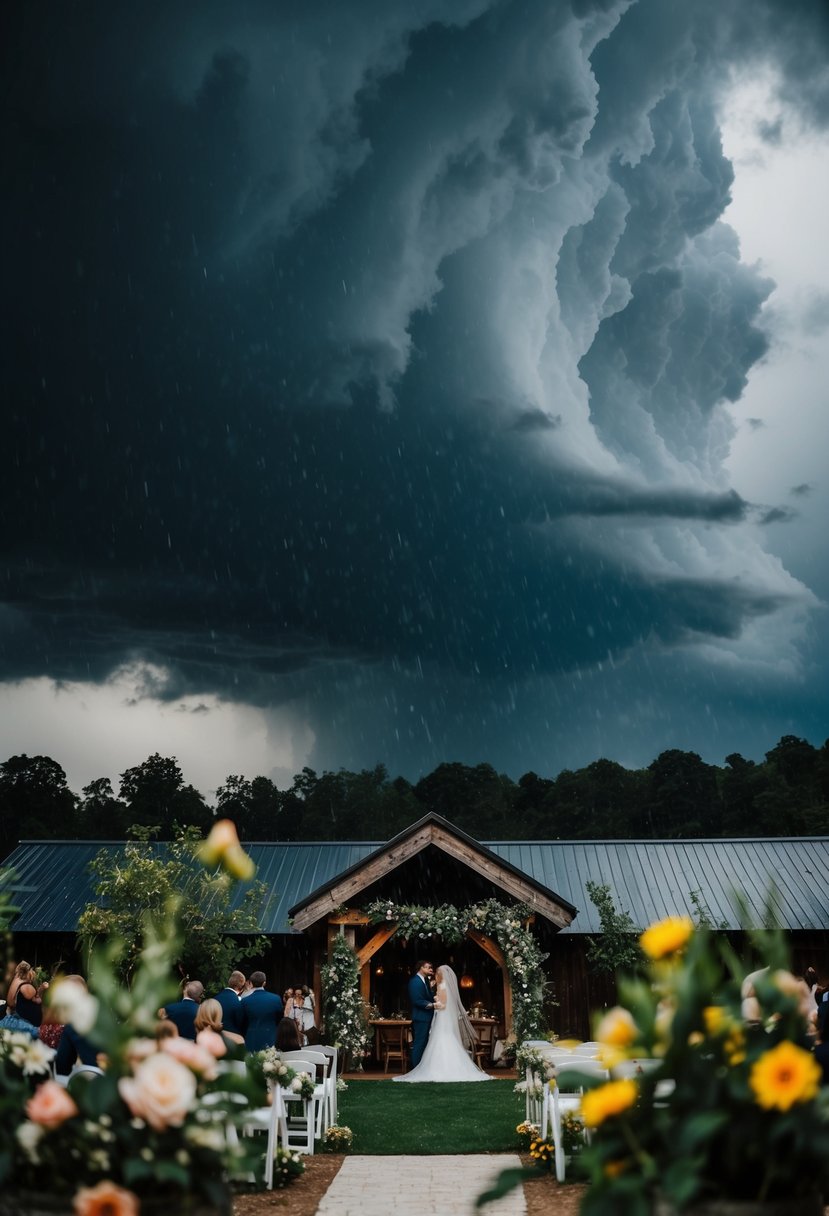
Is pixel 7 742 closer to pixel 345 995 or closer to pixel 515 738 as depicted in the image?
pixel 515 738

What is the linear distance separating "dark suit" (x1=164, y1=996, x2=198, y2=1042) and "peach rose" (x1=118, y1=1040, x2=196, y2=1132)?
6.19 metres

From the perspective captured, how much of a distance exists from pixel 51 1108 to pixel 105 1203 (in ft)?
1.20

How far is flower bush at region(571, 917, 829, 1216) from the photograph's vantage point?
2566mm

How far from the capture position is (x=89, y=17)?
111 ft

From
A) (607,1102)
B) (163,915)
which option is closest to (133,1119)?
(607,1102)

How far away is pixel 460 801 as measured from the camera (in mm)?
69438

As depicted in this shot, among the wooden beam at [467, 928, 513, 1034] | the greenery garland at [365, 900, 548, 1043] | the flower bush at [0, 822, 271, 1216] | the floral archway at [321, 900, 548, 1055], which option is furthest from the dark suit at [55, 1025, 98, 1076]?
the wooden beam at [467, 928, 513, 1034]

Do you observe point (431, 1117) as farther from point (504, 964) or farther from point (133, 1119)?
point (133, 1119)

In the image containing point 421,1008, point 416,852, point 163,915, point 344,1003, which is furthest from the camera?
point 416,852

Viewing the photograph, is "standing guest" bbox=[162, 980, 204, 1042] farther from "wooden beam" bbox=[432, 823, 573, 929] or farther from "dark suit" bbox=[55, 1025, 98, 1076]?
"wooden beam" bbox=[432, 823, 573, 929]

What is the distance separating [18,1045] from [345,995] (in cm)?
1611

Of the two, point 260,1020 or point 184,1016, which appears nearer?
point 184,1016

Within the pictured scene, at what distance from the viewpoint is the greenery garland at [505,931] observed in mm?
18938

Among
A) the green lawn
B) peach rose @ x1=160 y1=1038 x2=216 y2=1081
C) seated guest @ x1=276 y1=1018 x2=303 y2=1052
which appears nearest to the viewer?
peach rose @ x1=160 y1=1038 x2=216 y2=1081
